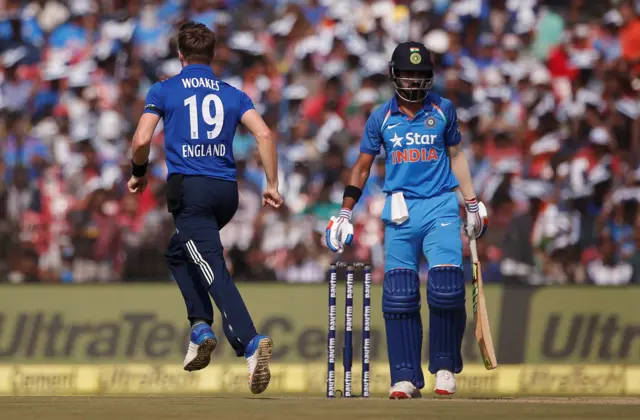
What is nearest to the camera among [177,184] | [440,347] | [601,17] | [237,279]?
[177,184]

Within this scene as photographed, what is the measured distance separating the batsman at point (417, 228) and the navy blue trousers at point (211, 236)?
3.89ft

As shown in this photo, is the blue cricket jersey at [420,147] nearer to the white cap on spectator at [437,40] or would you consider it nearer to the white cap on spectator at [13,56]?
the white cap on spectator at [437,40]

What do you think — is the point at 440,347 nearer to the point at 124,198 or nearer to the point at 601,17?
the point at 124,198

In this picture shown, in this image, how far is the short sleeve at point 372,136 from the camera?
909 cm

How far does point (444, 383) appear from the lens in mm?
8781

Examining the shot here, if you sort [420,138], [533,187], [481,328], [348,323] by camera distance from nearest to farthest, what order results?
[420,138]
[481,328]
[348,323]
[533,187]

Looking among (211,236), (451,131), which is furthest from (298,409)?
(451,131)

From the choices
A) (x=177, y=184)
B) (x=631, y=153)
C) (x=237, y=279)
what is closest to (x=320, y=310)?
(x=237, y=279)

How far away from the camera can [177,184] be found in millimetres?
8102

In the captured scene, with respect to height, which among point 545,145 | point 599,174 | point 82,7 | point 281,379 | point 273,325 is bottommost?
point 281,379

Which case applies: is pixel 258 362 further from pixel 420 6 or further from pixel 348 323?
pixel 420 6

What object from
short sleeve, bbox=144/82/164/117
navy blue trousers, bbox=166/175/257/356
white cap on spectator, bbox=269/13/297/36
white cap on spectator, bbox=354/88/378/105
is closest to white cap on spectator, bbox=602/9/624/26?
white cap on spectator, bbox=354/88/378/105

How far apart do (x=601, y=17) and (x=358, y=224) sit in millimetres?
4348

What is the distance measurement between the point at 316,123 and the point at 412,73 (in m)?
4.82
